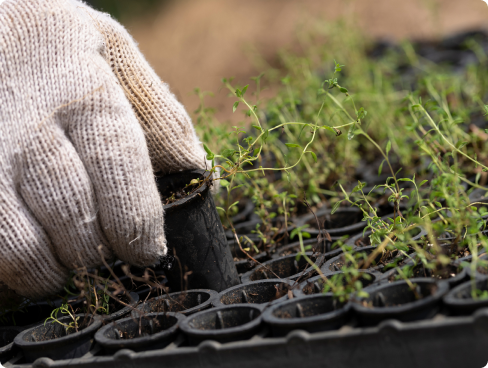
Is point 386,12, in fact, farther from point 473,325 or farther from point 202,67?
point 473,325

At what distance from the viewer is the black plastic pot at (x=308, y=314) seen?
914mm

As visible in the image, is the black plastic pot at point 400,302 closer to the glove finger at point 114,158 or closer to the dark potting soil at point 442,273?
the dark potting soil at point 442,273

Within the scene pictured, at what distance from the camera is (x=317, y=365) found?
0.90 m

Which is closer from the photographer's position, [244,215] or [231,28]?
[244,215]

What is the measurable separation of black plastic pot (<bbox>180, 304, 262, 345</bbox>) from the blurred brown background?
649 cm

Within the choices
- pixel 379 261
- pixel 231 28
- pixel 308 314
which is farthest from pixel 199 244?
pixel 231 28

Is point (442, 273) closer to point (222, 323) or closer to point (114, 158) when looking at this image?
point (222, 323)

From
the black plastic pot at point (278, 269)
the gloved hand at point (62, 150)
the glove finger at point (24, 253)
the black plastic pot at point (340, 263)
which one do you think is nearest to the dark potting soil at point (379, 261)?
the black plastic pot at point (340, 263)

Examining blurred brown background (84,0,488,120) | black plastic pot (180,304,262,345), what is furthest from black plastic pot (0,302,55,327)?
blurred brown background (84,0,488,120)

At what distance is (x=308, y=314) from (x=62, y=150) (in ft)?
2.33

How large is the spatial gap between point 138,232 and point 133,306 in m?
0.19

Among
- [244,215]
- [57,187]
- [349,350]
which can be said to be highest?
[57,187]

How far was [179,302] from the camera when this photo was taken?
1.16 m

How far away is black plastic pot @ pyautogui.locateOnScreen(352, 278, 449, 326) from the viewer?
0.87 metres
